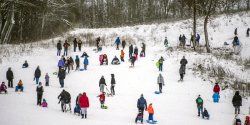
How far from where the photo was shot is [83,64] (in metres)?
32.6

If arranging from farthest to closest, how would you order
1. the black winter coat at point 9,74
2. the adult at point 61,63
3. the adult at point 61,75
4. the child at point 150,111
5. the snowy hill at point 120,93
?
the adult at point 61,63, the adult at point 61,75, the black winter coat at point 9,74, the snowy hill at point 120,93, the child at point 150,111

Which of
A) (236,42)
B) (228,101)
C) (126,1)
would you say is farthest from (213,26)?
(126,1)

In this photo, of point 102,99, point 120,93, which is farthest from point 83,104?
point 120,93

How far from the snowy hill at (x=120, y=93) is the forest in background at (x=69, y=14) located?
21.7 ft

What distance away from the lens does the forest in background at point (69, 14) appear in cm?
4300

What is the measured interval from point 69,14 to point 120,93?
3883 centimetres

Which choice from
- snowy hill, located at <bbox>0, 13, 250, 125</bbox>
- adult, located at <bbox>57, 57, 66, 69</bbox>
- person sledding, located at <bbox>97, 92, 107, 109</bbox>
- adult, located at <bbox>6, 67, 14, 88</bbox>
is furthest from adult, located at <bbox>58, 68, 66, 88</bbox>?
person sledding, located at <bbox>97, 92, 107, 109</bbox>

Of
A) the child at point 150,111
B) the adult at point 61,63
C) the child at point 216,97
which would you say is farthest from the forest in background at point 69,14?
the child at point 150,111

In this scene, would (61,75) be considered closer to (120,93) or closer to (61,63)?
(120,93)

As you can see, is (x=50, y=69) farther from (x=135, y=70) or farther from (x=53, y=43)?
(x=53, y=43)

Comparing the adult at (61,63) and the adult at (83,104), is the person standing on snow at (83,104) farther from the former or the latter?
the adult at (61,63)

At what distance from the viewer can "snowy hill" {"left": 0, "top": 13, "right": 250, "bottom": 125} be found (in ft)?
59.2

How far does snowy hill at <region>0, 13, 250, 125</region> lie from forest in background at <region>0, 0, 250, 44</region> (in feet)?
21.7

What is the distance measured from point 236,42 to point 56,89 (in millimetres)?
22887
